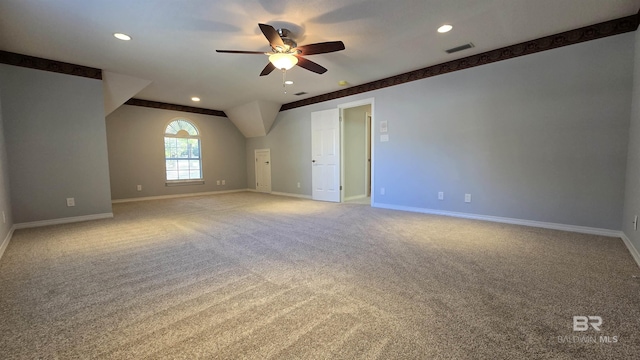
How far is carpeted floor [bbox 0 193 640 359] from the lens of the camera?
1286mm

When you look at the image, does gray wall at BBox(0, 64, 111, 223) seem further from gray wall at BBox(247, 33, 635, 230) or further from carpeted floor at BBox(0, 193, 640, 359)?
gray wall at BBox(247, 33, 635, 230)

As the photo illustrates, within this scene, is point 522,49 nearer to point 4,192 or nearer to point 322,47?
point 322,47

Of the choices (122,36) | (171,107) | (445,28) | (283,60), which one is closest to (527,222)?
(445,28)

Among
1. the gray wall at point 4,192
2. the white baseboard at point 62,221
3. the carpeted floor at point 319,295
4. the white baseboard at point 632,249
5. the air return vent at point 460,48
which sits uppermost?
the air return vent at point 460,48

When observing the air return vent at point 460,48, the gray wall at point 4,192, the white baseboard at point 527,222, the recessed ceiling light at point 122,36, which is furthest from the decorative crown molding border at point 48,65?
the white baseboard at point 527,222

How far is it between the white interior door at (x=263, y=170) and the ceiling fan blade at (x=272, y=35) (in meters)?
4.93

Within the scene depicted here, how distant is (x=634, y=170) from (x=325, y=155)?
455 centimetres

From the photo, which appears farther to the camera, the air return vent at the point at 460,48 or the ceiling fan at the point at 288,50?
the air return vent at the point at 460,48

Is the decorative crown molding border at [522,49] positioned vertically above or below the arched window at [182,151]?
above

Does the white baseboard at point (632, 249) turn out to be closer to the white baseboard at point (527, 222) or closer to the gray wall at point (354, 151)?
the white baseboard at point (527, 222)

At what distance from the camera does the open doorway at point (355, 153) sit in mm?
5941

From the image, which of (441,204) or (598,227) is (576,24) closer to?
(598,227)

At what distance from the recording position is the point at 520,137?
11.5 feet

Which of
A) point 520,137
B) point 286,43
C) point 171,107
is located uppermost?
point 171,107
